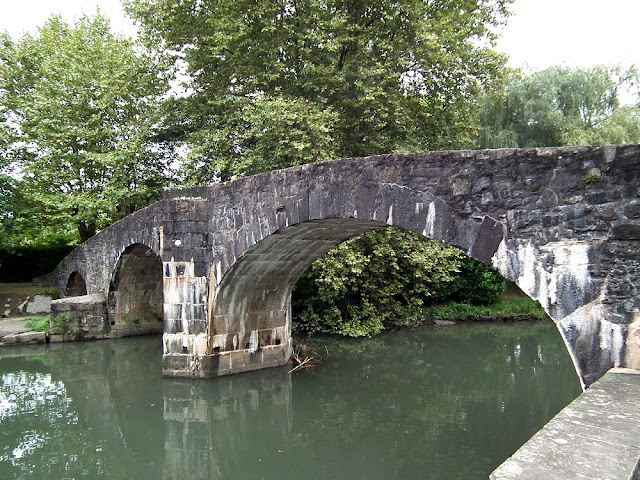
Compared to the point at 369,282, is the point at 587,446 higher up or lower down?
lower down

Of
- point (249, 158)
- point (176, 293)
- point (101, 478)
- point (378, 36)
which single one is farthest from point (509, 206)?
point (378, 36)

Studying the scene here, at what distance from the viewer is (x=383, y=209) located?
209 inches

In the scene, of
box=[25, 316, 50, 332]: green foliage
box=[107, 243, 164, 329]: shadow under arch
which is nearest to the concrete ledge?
box=[107, 243, 164, 329]: shadow under arch

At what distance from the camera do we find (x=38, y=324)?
11875 mm

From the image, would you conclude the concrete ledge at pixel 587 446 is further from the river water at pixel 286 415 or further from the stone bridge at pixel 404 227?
the river water at pixel 286 415

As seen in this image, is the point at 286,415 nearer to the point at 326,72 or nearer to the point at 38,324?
the point at 326,72

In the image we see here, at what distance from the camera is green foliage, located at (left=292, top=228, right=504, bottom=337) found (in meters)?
10.3

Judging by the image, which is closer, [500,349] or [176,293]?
[176,293]

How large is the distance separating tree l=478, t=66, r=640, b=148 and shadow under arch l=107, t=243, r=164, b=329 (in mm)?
9722

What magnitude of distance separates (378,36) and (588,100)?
7.17 meters

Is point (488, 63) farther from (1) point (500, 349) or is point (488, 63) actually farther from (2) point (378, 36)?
(1) point (500, 349)

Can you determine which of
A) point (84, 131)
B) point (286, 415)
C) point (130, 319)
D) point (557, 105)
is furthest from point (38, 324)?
point (557, 105)

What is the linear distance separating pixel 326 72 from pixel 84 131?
21.2 feet

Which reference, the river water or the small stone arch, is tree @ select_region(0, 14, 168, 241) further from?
the river water
